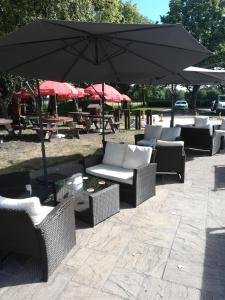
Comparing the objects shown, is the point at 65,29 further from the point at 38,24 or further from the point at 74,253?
the point at 74,253

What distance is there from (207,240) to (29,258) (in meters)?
2.45

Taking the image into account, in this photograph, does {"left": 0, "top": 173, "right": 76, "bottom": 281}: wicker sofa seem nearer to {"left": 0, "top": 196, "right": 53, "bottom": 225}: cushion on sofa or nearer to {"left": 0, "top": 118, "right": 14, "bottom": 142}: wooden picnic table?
{"left": 0, "top": 196, "right": 53, "bottom": 225}: cushion on sofa

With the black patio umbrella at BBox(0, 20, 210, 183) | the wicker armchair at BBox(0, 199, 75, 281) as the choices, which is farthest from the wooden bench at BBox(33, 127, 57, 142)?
the wicker armchair at BBox(0, 199, 75, 281)

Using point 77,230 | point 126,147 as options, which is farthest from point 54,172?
point 77,230

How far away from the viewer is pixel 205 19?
108 feet

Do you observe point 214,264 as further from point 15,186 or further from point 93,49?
point 93,49

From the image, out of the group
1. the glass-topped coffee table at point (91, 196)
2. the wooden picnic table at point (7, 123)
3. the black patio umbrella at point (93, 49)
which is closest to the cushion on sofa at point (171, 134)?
the black patio umbrella at point (93, 49)

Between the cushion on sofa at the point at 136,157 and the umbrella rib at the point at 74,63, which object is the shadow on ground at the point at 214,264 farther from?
the umbrella rib at the point at 74,63

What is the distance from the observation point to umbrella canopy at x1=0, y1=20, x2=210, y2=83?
3756mm

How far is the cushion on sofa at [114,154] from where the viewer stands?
6.30m

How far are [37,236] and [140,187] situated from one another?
2.49m

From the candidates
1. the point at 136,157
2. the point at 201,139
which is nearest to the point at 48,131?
the point at 201,139

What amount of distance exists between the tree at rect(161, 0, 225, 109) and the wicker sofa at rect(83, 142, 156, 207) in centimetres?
2883

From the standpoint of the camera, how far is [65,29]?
3.84 m
